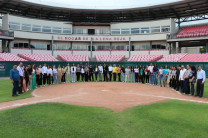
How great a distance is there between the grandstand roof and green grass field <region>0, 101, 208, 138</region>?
32924 millimetres

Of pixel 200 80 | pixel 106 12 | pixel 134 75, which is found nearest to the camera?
pixel 200 80

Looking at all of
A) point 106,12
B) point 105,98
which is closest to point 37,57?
point 106,12

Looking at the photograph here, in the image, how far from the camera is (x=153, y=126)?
5.89m

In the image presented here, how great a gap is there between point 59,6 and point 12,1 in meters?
9.13

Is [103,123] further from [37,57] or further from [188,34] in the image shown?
[188,34]

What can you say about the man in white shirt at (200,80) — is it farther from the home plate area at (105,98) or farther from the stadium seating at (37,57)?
the stadium seating at (37,57)

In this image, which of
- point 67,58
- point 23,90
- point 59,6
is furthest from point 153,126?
point 59,6

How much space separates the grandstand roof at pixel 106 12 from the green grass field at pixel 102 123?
1296 inches

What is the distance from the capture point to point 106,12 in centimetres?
4362

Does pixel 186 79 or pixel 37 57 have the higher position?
pixel 37 57

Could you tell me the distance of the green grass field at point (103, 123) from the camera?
17.4 ft

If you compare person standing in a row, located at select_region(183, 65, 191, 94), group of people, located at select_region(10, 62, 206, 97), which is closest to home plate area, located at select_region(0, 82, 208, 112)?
person standing in a row, located at select_region(183, 65, 191, 94)

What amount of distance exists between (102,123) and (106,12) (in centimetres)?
4036

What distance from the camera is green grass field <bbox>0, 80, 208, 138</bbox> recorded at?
17.4 ft
